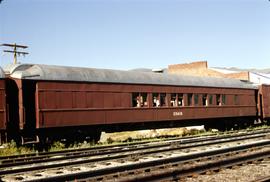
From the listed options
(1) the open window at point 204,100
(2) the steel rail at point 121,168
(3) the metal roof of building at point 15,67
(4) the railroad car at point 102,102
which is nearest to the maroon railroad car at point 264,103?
(4) the railroad car at point 102,102

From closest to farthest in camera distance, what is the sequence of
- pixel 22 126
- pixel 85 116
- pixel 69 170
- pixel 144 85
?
pixel 69 170, pixel 22 126, pixel 85 116, pixel 144 85

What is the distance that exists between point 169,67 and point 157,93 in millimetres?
33602

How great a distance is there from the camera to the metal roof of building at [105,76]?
15202 mm

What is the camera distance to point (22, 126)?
14359 millimetres

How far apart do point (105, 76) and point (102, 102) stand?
1392 millimetres

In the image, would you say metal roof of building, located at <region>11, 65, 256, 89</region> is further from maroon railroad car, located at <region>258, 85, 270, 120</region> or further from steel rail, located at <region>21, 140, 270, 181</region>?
steel rail, located at <region>21, 140, 270, 181</region>

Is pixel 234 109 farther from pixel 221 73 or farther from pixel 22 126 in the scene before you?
pixel 221 73

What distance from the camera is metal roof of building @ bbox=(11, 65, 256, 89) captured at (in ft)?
49.9

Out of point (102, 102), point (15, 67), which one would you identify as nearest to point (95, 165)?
point (102, 102)

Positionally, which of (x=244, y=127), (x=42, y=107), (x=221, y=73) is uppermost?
(x=221, y=73)

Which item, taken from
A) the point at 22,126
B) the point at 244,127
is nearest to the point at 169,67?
the point at 244,127

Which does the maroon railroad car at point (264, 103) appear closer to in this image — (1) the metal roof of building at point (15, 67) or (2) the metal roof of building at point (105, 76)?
(2) the metal roof of building at point (105, 76)

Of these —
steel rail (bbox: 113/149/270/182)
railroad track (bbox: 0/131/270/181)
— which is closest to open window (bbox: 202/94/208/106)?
railroad track (bbox: 0/131/270/181)

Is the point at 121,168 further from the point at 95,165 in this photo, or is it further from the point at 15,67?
the point at 15,67
